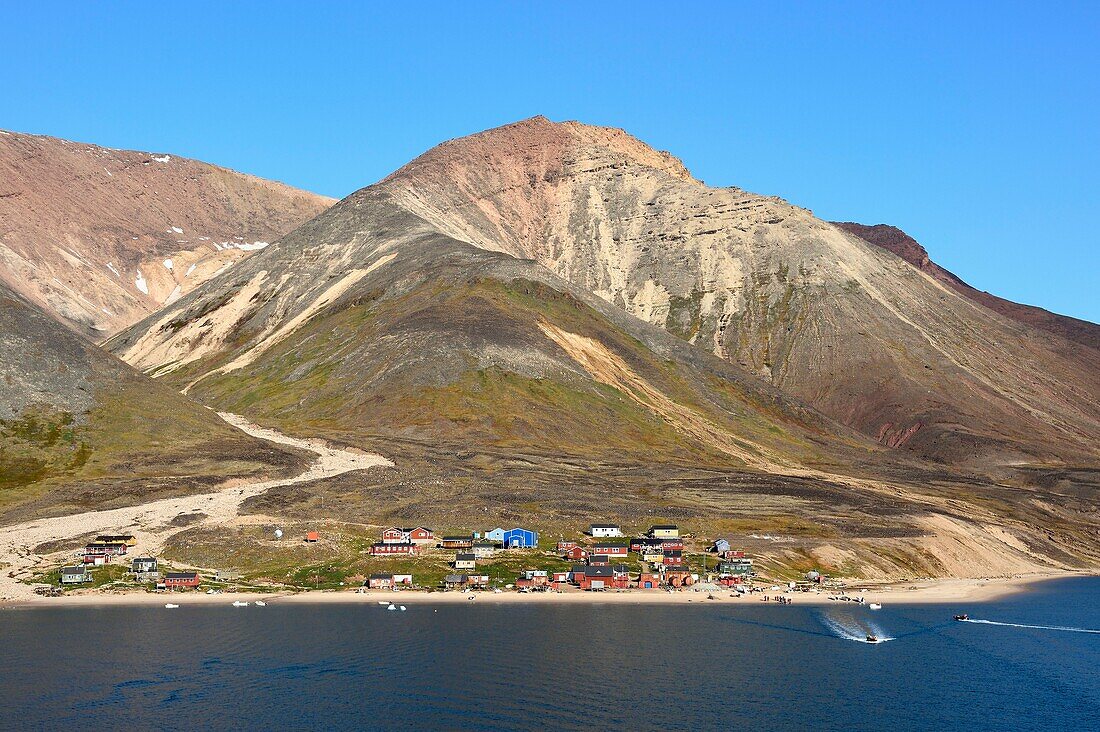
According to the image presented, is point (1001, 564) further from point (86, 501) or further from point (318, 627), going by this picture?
point (86, 501)

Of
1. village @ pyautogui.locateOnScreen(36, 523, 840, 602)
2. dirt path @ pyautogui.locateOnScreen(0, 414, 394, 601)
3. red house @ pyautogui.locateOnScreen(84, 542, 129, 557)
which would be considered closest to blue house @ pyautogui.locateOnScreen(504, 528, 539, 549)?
village @ pyautogui.locateOnScreen(36, 523, 840, 602)

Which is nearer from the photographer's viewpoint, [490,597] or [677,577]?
[490,597]

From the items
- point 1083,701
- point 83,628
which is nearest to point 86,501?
point 83,628

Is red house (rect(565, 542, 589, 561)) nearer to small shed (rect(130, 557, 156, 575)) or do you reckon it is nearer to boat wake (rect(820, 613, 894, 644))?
boat wake (rect(820, 613, 894, 644))

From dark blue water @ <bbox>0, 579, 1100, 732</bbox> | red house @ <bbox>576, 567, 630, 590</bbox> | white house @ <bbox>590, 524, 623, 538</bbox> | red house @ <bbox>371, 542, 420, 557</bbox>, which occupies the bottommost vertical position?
dark blue water @ <bbox>0, 579, 1100, 732</bbox>

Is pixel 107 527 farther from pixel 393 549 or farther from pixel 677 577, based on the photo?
pixel 677 577

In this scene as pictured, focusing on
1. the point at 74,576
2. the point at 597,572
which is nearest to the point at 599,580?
the point at 597,572

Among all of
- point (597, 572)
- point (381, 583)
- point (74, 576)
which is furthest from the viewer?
point (597, 572)
